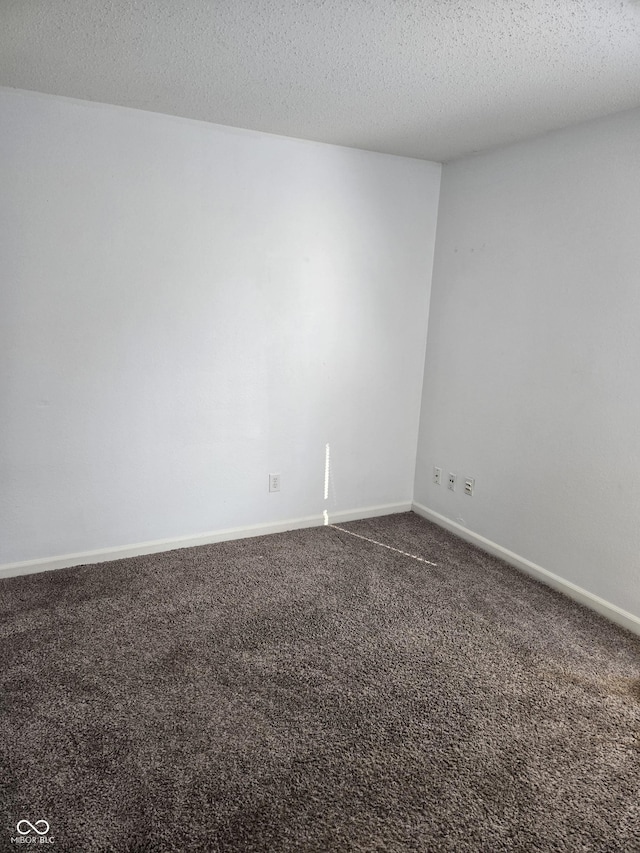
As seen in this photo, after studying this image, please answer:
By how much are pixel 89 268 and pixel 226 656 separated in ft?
6.31

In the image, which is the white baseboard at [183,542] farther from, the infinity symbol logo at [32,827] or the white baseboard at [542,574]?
the infinity symbol logo at [32,827]

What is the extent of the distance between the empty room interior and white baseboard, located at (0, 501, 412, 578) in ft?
0.05

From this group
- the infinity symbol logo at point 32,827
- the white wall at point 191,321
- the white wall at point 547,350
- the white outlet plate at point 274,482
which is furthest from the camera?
the white outlet plate at point 274,482

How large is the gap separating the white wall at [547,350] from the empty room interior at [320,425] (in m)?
0.02

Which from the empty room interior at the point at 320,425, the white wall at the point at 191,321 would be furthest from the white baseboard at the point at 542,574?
the white wall at the point at 191,321

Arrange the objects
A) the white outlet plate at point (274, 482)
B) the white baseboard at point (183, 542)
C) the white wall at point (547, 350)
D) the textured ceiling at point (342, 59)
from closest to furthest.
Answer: the textured ceiling at point (342, 59)
the white wall at point (547, 350)
the white baseboard at point (183, 542)
the white outlet plate at point (274, 482)

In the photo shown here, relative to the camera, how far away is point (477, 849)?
1.62 m

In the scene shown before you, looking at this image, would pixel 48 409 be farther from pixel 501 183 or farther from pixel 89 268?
pixel 501 183

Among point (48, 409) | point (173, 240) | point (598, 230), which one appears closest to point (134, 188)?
point (173, 240)

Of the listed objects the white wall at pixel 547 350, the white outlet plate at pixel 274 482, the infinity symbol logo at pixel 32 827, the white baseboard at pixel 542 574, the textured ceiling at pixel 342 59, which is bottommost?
the white baseboard at pixel 542 574

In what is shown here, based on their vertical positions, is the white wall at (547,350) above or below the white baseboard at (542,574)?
above

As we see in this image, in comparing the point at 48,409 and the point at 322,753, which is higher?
the point at 48,409

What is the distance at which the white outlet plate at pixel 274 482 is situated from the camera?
3651 mm

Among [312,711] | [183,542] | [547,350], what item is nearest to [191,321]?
[183,542]
